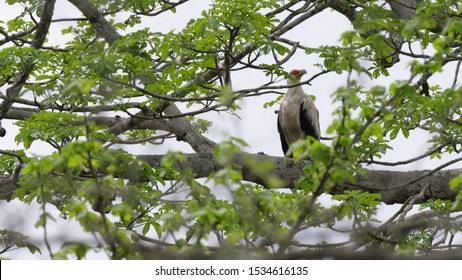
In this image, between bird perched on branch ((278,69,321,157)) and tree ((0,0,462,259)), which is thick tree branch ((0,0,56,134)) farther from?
bird perched on branch ((278,69,321,157))

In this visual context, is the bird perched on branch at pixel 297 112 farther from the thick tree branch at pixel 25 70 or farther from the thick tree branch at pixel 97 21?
the thick tree branch at pixel 25 70

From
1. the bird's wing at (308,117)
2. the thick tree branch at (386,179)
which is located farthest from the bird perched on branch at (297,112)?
the thick tree branch at (386,179)

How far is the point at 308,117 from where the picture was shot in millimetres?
10828

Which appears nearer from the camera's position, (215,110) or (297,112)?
(215,110)

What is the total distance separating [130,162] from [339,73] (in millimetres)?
1856

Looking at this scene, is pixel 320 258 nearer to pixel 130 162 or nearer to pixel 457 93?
pixel 457 93

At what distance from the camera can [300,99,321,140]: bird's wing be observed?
35.3 feet

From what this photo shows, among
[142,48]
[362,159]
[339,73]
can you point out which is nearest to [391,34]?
→ [339,73]

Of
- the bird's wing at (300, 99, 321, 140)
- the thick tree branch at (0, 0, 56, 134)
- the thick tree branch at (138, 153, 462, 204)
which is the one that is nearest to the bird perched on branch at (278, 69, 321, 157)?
the bird's wing at (300, 99, 321, 140)

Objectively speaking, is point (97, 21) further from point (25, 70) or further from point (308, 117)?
point (308, 117)

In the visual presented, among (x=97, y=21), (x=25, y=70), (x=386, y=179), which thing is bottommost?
(x=386, y=179)

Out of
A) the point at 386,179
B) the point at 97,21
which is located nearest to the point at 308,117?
the point at 386,179

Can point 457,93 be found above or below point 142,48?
below
